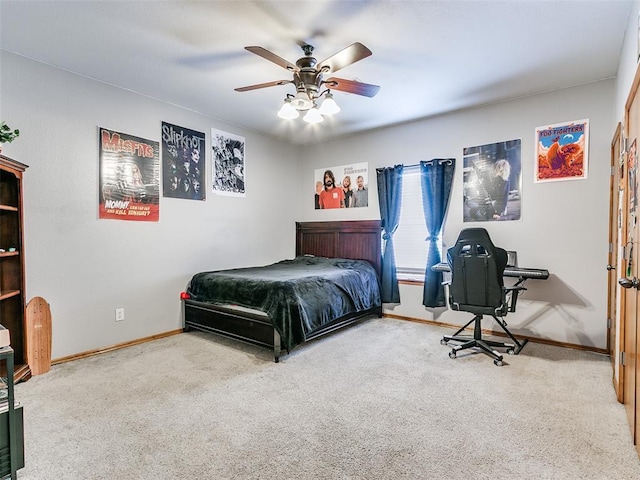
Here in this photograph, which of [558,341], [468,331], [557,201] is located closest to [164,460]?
[468,331]

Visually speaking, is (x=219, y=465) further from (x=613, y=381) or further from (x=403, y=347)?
(x=613, y=381)

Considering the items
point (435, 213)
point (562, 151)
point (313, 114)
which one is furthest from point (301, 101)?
point (562, 151)

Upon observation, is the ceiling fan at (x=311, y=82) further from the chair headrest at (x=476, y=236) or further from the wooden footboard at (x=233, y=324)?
the wooden footboard at (x=233, y=324)

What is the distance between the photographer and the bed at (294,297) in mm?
3174

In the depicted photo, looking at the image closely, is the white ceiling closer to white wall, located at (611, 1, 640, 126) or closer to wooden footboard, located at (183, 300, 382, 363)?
white wall, located at (611, 1, 640, 126)

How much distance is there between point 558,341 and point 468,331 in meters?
0.86

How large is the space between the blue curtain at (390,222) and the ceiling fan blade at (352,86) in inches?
74.9

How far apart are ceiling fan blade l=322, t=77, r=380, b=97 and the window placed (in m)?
1.91

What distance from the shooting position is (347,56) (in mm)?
2389

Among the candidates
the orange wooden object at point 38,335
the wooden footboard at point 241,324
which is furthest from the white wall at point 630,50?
the orange wooden object at point 38,335

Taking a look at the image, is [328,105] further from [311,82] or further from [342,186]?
[342,186]

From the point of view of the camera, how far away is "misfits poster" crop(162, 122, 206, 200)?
3.92 metres

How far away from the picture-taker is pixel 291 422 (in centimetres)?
212

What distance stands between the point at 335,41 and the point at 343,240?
2.96m
